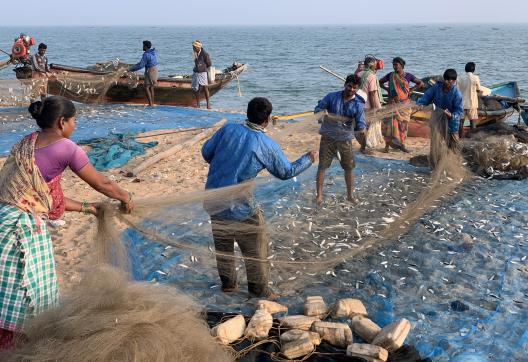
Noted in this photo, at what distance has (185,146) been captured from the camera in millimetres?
10078

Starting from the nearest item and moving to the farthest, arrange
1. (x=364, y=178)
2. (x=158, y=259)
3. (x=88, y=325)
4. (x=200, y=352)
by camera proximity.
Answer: (x=88, y=325), (x=200, y=352), (x=158, y=259), (x=364, y=178)

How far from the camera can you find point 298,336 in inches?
147

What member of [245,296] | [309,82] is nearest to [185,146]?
[245,296]

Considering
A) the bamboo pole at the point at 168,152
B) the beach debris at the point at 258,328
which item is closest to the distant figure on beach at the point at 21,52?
the bamboo pole at the point at 168,152

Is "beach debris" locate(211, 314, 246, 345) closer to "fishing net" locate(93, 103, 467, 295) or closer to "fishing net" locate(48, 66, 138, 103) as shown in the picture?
"fishing net" locate(93, 103, 467, 295)

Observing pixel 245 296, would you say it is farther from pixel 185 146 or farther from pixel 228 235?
pixel 185 146

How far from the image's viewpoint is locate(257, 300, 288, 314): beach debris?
4184mm

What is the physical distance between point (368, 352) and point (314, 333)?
1.39ft

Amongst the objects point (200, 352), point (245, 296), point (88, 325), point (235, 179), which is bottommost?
point (245, 296)

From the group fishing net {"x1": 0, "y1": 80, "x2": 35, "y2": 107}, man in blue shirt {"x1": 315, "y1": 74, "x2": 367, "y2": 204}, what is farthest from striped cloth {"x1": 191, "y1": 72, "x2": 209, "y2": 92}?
man in blue shirt {"x1": 315, "y1": 74, "x2": 367, "y2": 204}

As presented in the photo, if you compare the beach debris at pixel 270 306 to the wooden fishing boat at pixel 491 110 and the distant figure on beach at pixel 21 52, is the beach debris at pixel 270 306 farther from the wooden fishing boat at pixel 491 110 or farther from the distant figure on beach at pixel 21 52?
the distant figure on beach at pixel 21 52

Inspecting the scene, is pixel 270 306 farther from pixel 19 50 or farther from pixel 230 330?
pixel 19 50

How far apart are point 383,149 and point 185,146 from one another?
3.90 m

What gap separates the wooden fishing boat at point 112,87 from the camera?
12523mm
